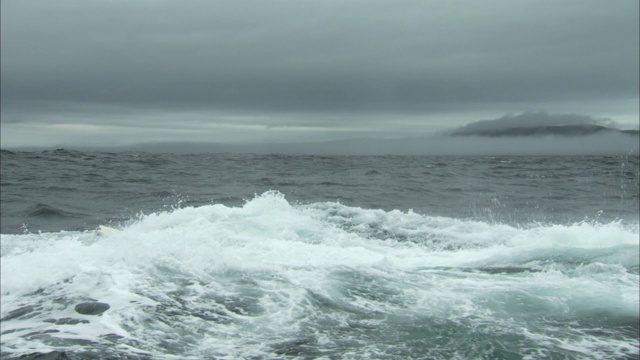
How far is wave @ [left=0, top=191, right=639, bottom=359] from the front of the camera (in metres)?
7.66

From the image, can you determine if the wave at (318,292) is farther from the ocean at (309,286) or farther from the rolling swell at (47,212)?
the rolling swell at (47,212)

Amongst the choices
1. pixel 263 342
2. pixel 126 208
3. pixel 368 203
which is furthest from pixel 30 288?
pixel 368 203

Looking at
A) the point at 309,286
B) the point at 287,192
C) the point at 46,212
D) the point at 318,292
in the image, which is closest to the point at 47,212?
the point at 46,212

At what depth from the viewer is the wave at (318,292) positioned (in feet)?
25.1

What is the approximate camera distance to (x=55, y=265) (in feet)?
33.9

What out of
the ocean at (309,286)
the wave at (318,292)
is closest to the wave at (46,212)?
the ocean at (309,286)

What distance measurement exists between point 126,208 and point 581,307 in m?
15.9

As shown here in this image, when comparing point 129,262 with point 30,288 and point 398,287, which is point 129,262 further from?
point 398,287

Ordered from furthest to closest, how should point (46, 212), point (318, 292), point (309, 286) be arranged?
point (46, 212) → point (309, 286) → point (318, 292)

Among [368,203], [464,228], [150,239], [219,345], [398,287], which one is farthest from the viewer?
[368,203]

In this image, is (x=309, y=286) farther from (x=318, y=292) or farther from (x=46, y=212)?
(x=46, y=212)

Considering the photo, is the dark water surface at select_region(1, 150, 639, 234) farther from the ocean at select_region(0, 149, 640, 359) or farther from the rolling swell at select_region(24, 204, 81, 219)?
the ocean at select_region(0, 149, 640, 359)

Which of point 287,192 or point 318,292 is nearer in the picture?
point 318,292

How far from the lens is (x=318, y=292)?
9797mm
